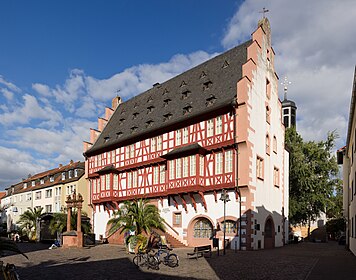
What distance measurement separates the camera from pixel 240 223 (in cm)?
2862

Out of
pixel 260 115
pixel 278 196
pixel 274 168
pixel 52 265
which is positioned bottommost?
pixel 52 265

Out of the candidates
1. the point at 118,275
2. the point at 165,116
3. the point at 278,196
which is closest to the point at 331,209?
the point at 278,196

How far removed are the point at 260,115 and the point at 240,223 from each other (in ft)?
30.4

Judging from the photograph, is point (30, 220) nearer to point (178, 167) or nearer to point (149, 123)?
point (149, 123)

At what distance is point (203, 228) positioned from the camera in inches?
1252

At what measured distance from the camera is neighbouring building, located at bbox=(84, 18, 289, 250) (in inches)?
1166

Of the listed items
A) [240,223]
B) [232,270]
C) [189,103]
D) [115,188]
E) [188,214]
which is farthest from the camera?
[115,188]

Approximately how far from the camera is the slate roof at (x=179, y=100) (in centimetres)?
3303

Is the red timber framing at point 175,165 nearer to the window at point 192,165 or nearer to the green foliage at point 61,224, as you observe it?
the window at point 192,165

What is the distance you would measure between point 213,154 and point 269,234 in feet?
29.6

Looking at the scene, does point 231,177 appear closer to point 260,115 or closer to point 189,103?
point 260,115

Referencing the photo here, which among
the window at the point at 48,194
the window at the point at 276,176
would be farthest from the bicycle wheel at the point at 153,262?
the window at the point at 48,194

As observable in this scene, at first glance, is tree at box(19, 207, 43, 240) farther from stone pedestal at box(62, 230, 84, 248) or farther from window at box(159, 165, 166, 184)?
window at box(159, 165, 166, 184)

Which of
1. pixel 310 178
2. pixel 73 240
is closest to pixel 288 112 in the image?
pixel 310 178
